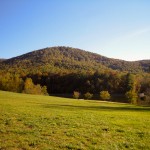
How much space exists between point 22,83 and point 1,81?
11.3 meters

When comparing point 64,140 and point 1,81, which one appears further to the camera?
point 1,81

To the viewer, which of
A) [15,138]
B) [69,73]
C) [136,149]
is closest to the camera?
[136,149]

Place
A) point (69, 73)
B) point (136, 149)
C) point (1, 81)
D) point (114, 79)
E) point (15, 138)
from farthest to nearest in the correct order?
point (69, 73) < point (114, 79) < point (1, 81) < point (15, 138) < point (136, 149)

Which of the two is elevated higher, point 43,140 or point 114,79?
point 114,79

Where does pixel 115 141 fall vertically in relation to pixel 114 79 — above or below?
below

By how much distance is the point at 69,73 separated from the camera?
167375 millimetres

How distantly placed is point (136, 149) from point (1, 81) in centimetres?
11362

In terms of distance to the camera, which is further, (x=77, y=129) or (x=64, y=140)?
(x=77, y=129)

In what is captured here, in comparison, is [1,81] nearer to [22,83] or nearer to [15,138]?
[22,83]

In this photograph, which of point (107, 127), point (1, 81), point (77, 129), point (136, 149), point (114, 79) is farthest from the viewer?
point (114, 79)

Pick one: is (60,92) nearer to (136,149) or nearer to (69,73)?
(69,73)

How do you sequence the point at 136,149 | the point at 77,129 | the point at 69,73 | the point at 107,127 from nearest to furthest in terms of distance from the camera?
the point at 136,149 < the point at 77,129 < the point at 107,127 < the point at 69,73

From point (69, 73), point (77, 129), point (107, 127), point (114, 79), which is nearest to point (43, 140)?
point (77, 129)

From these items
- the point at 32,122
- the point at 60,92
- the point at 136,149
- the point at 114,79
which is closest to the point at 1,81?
the point at 60,92
